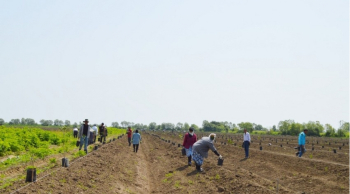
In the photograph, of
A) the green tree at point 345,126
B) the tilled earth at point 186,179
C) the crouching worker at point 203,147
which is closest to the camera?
the tilled earth at point 186,179

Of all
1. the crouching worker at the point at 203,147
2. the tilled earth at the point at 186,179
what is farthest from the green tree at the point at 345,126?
the crouching worker at the point at 203,147

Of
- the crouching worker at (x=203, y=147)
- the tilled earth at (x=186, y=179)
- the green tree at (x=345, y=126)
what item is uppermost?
the green tree at (x=345, y=126)

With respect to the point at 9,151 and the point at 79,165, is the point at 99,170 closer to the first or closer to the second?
the point at 79,165

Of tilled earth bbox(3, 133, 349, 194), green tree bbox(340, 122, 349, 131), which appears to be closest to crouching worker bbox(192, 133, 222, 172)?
tilled earth bbox(3, 133, 349, 194)

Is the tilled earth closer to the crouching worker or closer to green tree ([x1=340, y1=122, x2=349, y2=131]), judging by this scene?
the crouching worker

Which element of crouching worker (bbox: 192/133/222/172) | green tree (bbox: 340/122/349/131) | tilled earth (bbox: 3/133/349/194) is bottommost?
tilled earth (bbox: 3/133/349/194)

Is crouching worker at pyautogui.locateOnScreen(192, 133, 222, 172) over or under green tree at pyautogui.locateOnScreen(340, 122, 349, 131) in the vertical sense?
under

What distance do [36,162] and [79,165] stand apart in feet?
11.8

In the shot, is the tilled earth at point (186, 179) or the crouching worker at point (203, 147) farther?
the crouching worker at point (203, 147)

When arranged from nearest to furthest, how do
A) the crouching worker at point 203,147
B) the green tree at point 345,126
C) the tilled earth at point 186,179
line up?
the tilled earth at point 186,179 → the crouching worker at point 203,147 → the green tree at point 345,126

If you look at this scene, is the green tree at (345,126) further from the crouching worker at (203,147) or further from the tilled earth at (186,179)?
the crouching worker at (203,147)

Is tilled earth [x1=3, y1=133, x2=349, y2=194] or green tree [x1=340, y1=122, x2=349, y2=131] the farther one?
green tree [x1=340, y1=122, x2=349, y2=131]

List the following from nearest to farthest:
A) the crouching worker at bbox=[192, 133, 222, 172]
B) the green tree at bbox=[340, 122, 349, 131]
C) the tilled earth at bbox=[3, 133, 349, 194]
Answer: the tilled earth at bbox=[3, 133, 349, 194] < the crouching worker at bbox=[192, 133, 222, 172] < the green tree at bbox=[340, 122, 349, 131]

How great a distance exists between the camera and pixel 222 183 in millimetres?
11766
